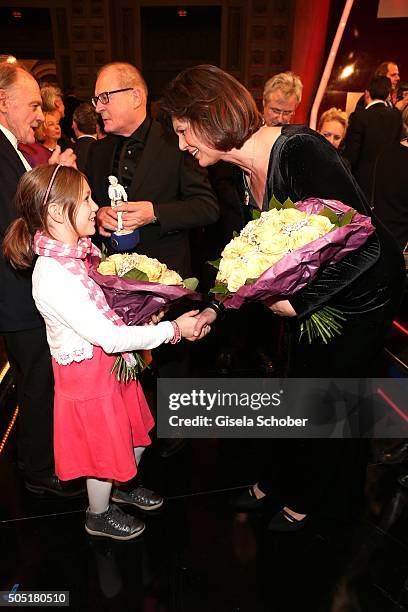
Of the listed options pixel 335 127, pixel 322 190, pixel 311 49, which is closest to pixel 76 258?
pixel 322 190

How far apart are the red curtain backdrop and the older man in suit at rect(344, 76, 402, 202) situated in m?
3.63

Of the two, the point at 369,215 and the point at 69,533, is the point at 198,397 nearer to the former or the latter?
the point at 69,533

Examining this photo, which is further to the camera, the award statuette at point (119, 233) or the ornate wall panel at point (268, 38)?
the ornate wall panel at point (268, 38)

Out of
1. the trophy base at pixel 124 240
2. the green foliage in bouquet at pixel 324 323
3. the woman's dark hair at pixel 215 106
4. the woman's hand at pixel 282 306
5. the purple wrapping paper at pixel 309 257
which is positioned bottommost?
the green foliage in bouquet at pixel 324 323

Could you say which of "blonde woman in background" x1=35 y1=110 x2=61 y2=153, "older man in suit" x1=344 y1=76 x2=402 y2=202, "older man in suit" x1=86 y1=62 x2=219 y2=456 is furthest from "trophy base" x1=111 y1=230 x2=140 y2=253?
"older man in suit" x1=344 y1=76 x2=402 y2=202

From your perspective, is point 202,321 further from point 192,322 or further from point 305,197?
point 305,197

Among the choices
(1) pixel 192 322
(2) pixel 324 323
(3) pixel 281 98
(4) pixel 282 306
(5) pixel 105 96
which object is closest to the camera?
(4) pixel 282 306

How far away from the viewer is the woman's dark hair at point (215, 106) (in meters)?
1.75

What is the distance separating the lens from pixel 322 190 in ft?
5.23

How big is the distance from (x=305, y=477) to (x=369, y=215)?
3.68 ft

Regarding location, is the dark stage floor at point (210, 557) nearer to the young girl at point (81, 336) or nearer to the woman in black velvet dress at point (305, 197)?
the young girl at point (81, 336)

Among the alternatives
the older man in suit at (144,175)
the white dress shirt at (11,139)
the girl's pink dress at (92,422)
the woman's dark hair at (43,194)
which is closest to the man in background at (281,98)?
the older man in suit at (144,175)

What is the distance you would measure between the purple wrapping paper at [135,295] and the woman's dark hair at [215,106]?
593 mm

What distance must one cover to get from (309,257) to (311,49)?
26.7 feet
